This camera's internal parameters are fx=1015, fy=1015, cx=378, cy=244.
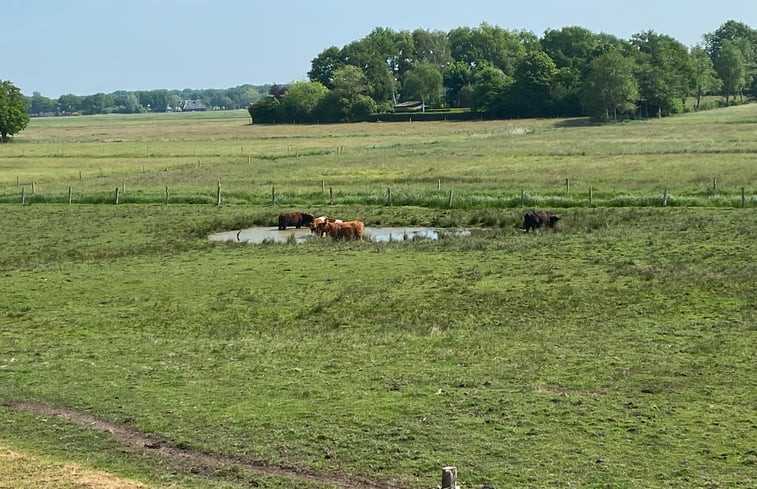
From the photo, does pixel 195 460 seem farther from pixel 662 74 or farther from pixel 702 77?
pixel 702 77

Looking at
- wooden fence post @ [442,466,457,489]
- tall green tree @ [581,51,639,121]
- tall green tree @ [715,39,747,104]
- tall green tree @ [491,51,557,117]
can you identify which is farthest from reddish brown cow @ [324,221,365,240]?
tall green tree @ [715,39,747,104]

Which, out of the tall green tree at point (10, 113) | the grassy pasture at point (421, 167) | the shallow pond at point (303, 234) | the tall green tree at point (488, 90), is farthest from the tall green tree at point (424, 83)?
the shallow pond at point (303, 234)

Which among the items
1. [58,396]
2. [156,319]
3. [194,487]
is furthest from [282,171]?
[194,487]

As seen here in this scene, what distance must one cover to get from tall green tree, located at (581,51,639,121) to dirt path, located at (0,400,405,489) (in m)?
114

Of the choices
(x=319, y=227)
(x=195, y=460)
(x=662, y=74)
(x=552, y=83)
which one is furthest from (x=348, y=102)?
(x=195, y=460)

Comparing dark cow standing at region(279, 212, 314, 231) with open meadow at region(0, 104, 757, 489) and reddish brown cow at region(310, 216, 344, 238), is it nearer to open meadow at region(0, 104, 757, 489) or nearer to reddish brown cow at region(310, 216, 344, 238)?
open meadow at region(0, 104, 757, 489)

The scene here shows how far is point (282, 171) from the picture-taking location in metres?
65.2

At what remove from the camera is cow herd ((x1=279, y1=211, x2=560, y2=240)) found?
35281 millimetres

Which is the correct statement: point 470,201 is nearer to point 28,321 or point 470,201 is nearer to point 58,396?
point 28,321

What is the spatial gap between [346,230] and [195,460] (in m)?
22.0

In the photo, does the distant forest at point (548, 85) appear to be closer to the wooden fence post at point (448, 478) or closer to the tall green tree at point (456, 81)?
the tall green tree at point (456, 81)

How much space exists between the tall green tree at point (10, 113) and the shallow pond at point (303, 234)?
8662 centimetres

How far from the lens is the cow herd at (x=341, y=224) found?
35.3m

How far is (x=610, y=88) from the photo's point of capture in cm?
12344
